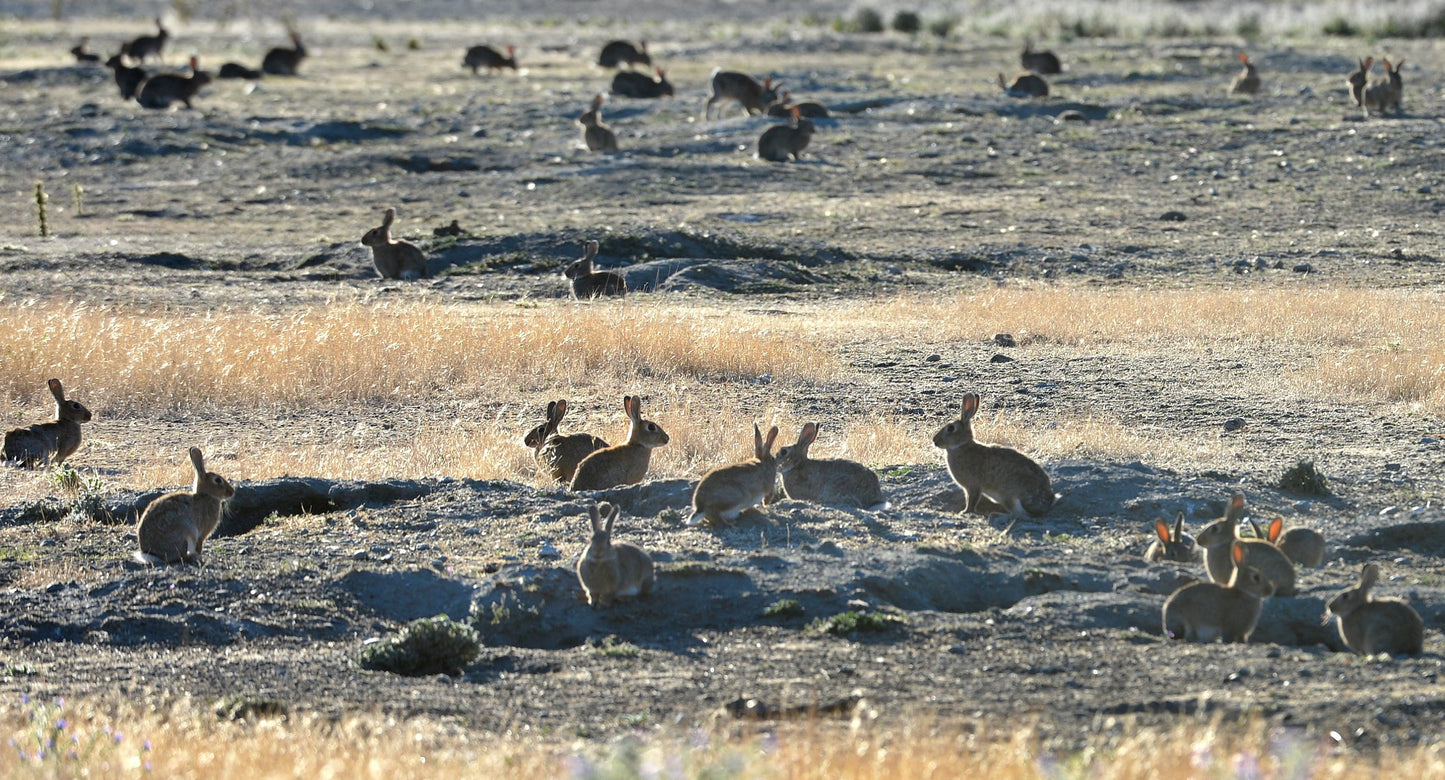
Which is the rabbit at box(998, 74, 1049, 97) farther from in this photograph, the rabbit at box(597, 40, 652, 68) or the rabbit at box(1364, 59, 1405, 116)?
the rabbit at box(597, 40, 652, 68)

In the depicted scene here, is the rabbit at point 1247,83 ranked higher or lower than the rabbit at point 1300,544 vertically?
higher

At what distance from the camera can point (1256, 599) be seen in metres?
7.86

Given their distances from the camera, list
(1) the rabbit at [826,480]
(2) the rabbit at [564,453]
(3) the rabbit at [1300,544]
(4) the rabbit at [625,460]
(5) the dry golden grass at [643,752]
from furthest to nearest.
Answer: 1. (2) the rabbit at [564,453]
2. (4) the rabbit at [625,460]
3. (1) the rabbit at [826,480]
4. (3) the rabbit at [1300,544]
5. (5) the dry golden grass at [643,752]

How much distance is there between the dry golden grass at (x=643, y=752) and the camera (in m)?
5.41

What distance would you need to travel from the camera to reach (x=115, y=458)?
12.6m

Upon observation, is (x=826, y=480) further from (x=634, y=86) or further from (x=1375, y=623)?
(x=634, y=86)

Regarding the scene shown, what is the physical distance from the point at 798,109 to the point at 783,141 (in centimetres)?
332

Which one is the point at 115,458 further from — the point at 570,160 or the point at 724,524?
the point at 570,160

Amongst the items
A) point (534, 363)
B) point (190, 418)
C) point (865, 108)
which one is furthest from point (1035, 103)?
point (190, 418)

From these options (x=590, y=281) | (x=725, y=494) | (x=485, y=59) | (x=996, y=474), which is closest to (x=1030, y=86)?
(x=485, y=59)

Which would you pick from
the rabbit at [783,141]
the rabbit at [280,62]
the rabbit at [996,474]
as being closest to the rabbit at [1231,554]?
the rabbit at [996,474]

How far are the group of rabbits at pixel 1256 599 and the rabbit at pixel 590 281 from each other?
37.7 ft

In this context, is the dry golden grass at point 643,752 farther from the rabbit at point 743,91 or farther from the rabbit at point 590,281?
the rabbit at point 743,91

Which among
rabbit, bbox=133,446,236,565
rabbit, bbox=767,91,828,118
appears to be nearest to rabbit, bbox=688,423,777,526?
rabbit, bbox=133,446,236,565
